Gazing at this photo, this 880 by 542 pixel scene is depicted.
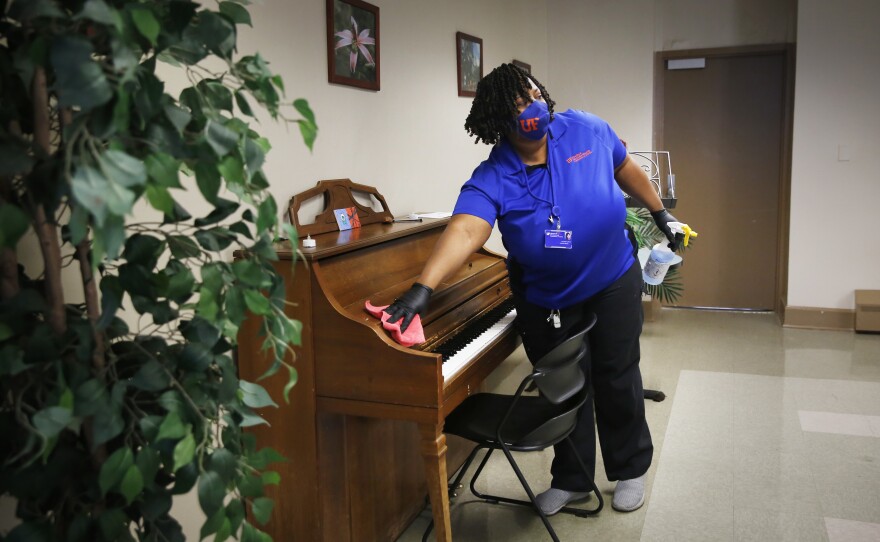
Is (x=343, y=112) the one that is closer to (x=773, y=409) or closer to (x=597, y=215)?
(x=597, y=215)

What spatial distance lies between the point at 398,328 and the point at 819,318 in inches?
159

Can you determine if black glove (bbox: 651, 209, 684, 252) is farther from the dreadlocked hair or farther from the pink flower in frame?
the pink flower in frame

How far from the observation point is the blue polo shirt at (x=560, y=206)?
8.12 ft

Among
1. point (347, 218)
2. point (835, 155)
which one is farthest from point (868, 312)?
point (347, 218)

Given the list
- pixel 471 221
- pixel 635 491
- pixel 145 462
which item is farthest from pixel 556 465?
pixel 145 462

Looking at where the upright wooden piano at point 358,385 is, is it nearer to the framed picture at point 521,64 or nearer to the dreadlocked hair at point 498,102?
the dreadlocked hair at point 498,102

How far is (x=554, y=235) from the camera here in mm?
2467

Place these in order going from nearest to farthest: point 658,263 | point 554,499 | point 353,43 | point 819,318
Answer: point 554,499
point 353,43
point 658,263
point 819,318

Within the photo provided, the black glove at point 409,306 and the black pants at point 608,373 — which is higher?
the black glove at point 409,306

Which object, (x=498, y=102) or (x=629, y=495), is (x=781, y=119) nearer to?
(x=629, y=495)

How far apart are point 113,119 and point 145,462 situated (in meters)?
0.49

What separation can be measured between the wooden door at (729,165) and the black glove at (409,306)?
13.1ft

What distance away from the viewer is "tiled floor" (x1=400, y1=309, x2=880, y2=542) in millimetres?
2717

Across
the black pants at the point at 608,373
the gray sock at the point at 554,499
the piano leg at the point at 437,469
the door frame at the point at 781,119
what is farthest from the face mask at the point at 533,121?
the door frame at the point at 781,119
